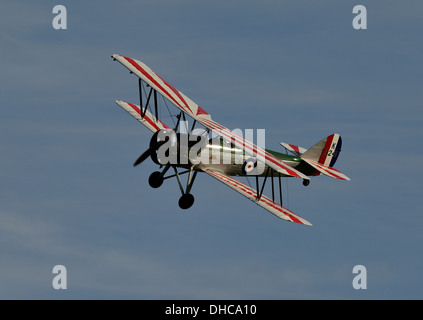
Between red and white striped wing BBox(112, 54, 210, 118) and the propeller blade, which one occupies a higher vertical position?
red and white striped wing BBox(112, 54, 210, 118)

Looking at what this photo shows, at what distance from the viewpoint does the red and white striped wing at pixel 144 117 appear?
3444cm

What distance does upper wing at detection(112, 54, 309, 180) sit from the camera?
100ft

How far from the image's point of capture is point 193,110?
33000 mm

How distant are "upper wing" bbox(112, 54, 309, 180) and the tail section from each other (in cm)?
542

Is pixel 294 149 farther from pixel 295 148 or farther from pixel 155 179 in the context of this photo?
pixel 155 179

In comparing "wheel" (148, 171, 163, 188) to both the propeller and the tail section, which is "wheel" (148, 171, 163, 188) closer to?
the propeller

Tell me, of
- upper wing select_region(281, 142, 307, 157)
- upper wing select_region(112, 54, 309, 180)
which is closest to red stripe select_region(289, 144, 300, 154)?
upper wing select_region(281, 142, 307, 157)

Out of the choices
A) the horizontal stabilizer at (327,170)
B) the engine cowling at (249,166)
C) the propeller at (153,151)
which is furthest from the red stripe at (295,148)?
the propeller at (153,151)

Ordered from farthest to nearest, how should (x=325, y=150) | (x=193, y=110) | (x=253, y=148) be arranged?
(x=325, y=150) → (x=193, y=110) → (x=253, y=148)

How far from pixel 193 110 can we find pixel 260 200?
451 cm

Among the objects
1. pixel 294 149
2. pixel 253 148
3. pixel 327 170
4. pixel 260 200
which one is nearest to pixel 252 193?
pixel 260 200

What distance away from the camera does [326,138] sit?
1470 inches

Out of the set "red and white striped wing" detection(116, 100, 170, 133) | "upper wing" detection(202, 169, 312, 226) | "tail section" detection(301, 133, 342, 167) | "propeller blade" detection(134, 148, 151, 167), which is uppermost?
"red and white striped wing" detection(116, 100, 170, 133)
